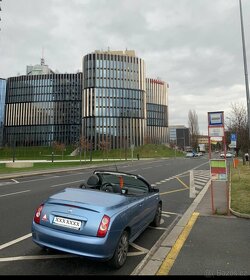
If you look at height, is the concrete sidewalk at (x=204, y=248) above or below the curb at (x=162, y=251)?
below

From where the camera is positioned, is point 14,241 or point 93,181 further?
point 93,181

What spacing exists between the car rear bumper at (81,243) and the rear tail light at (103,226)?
0.21 feet

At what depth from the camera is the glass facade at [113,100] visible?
3841 inches

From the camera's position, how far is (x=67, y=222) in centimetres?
468

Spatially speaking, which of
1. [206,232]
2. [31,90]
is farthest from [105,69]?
[206,232]

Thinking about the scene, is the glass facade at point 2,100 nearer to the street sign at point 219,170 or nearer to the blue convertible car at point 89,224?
the street sign at point 219,170

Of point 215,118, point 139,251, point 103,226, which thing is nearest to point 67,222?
point 103,226

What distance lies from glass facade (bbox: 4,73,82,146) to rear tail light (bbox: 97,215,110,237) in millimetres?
115031

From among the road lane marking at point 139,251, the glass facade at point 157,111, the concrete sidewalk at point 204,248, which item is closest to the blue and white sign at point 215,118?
the concrete sidewalk at point 204,248

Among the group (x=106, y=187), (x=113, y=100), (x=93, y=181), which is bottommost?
(x=106, y=187)

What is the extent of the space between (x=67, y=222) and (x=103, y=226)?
1.90 feet

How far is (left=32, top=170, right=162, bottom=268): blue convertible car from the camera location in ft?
14.6

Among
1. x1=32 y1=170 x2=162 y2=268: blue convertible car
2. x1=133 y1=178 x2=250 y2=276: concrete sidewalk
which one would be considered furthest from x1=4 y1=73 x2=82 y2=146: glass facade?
x1=32 y1=170 x2=162 y2=268: blue convertible car

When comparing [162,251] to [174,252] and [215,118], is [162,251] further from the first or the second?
[215,118]
